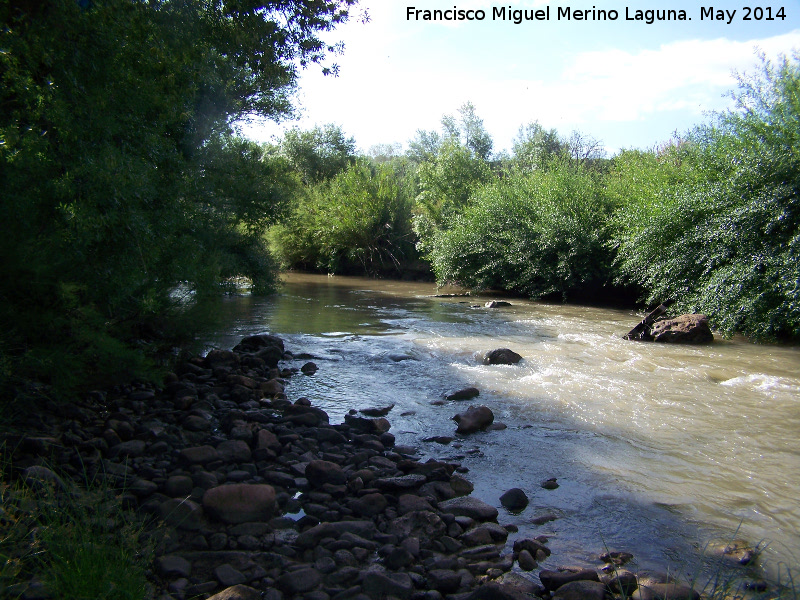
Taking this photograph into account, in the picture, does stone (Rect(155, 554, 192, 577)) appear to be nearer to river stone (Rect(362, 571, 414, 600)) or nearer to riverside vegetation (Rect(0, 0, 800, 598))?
riverside vegetation (Rect(0, 0, 800, 598))

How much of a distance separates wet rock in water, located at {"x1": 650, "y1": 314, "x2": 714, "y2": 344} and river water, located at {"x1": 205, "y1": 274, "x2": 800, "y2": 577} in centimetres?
55

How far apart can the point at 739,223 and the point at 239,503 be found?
47.4 ft

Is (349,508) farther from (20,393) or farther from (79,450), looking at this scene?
(20,393)

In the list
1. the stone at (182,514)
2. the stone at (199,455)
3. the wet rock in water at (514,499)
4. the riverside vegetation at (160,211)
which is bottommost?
the wet rock in water at (514,499)

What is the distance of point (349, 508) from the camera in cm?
460

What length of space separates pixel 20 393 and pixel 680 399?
26.8ft

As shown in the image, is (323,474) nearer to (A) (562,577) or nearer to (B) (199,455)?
(B) (199,455)

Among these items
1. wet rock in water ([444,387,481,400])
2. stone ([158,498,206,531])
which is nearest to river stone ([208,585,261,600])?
stone ([158,498,206,531])

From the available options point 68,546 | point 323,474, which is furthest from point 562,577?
point 68,546

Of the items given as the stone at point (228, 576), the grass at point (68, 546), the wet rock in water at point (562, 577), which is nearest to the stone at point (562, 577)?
the wet rock in water at point (562, 577)

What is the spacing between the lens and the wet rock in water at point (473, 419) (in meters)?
6.76

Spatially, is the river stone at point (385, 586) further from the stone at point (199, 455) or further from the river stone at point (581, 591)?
the stone at point (199, 455)

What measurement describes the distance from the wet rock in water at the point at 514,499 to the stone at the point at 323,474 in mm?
1370

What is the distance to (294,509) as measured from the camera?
459 cm
